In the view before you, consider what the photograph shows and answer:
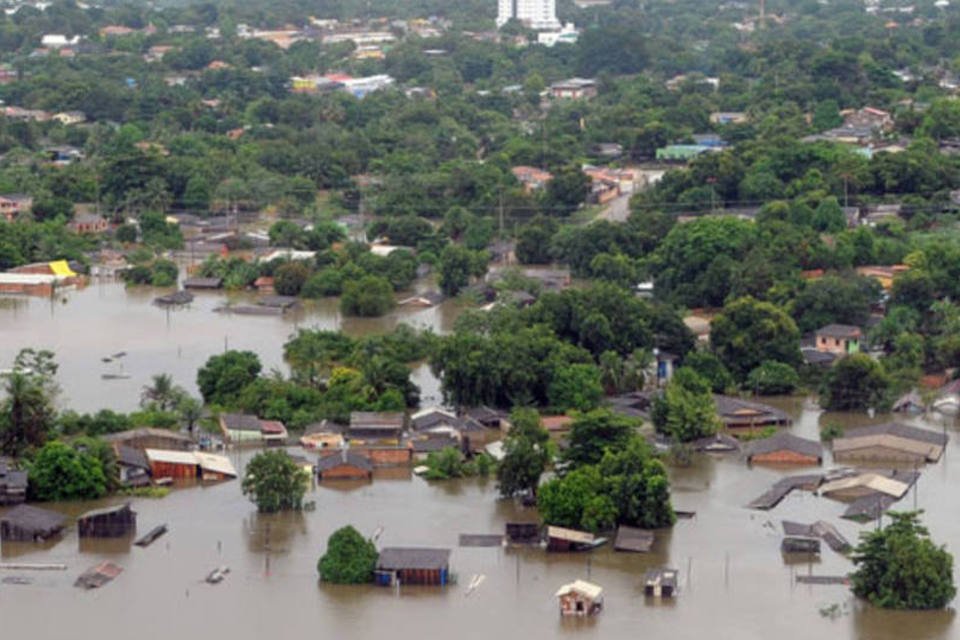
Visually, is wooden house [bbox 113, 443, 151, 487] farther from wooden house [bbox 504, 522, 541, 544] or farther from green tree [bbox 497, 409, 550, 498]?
wooden house [bbox 504, 522, 541, 544]

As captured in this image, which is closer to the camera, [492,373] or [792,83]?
[492,373]

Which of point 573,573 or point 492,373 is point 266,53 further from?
point 573,573

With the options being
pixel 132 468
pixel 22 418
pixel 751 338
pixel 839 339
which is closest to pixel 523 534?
pixel 132 468

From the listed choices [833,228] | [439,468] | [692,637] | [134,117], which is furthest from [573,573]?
[134,117]

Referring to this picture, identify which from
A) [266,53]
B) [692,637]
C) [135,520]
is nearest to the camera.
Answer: [692,637]

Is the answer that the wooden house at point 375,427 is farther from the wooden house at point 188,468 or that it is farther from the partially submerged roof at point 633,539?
the partially submerged roof at point 633,539

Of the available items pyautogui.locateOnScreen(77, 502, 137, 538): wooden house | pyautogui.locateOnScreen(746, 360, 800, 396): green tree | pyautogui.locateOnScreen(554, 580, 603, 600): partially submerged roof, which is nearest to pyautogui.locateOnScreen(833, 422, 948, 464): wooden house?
pyautogui.locateOnScreen(746, 360, 800, 396): green tree

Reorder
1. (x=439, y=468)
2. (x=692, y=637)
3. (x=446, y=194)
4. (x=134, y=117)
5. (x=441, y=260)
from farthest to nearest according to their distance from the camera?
(x=134, y=117), (x=446, y=194), (x=441, y=260), (x=439, y=468), (x=692, y=637)
